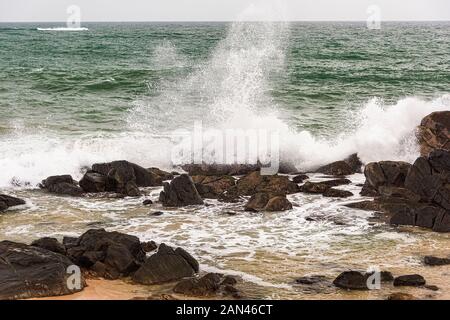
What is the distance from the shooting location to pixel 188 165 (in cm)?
1545

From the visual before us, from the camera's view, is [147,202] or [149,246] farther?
[147,202]

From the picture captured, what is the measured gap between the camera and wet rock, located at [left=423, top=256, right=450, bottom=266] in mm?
8883

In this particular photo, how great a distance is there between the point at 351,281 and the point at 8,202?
675 cm

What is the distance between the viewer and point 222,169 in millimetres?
14797

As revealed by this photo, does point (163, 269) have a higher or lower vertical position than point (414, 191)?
lower

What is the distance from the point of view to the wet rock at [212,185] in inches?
508

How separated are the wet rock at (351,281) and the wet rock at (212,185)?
4888mm

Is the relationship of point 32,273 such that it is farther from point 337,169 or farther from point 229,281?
point 337,169

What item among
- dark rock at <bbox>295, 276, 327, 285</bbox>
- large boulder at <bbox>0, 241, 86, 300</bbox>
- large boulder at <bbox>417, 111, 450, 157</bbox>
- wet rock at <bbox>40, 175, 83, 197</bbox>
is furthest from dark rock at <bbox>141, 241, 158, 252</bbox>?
large boulder at <bbox>417, 111, 450, 157</bbox>

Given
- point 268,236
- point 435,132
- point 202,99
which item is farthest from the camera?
point 202,99

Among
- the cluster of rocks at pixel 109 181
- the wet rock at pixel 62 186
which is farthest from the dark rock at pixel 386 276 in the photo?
the wet rock at pixel 62 186

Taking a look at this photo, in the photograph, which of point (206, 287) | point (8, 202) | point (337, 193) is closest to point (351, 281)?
point (206, 287)
